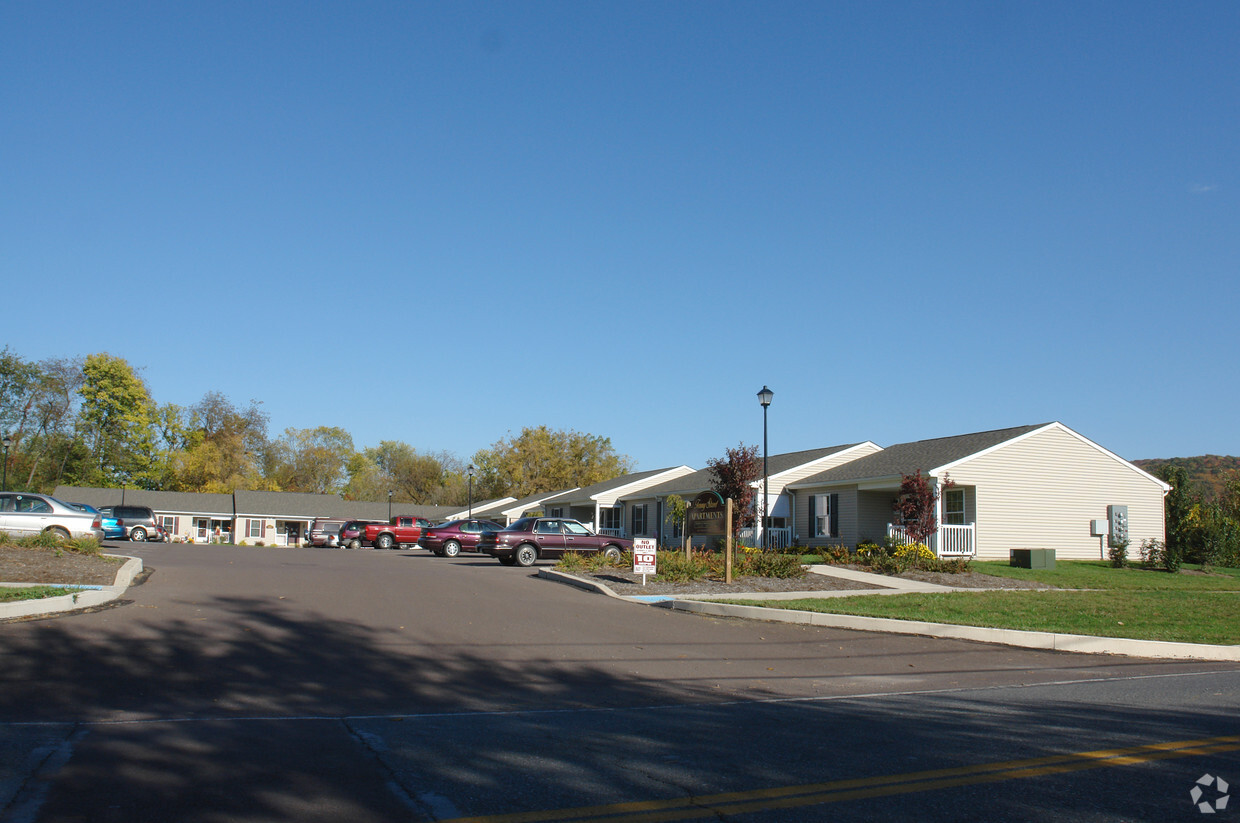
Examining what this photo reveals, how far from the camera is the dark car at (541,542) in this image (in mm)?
27109

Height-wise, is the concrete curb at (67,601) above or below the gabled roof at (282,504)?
below

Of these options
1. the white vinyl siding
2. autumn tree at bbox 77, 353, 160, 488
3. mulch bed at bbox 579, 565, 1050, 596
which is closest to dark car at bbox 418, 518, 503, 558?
mulch bed at bbox 579, 565, 1050, 596

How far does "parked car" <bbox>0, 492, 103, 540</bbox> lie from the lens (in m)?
21.4

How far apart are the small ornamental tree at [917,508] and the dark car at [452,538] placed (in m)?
15.1

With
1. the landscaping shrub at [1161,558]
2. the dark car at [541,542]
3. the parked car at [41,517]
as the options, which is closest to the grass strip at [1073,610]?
the landscaping shrub at [1161,558]

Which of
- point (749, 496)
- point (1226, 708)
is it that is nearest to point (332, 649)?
point (1226, 708)

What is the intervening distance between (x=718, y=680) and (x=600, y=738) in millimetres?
3331

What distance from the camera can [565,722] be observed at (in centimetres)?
717

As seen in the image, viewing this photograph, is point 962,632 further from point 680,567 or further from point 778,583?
point 680,567

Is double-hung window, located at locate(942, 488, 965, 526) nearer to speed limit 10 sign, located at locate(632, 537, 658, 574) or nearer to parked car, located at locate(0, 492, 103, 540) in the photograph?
speed limit 10 sign, located at locate(632, 537, 658, 574)

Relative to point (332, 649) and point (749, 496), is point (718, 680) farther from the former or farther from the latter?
point (749, 496)

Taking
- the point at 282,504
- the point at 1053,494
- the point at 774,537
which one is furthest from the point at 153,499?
the point at 1053,494

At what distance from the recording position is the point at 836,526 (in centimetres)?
3231

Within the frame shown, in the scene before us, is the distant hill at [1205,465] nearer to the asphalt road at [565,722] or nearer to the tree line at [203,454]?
the tree line at [203,454]
